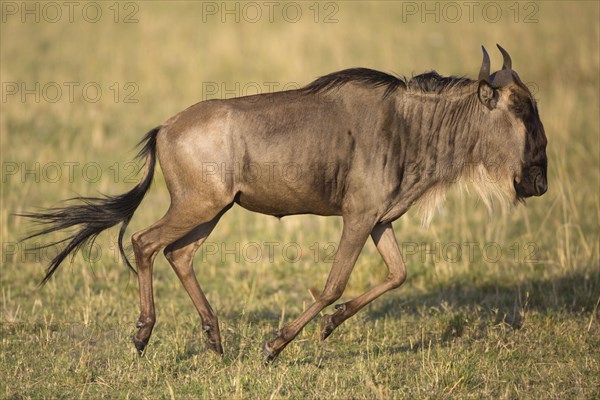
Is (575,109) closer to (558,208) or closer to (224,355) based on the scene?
(558,208)

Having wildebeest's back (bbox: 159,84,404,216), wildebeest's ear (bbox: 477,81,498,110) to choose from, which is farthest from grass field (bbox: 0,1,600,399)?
wildebeest's ear (bbox: 477,81,498,110)

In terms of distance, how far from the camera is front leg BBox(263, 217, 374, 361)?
6336mm

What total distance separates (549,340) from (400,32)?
1297cm

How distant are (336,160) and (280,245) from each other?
390 centimetres

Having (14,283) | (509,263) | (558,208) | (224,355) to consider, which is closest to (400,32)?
(558,208)

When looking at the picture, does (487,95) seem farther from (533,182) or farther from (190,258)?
(190,258)

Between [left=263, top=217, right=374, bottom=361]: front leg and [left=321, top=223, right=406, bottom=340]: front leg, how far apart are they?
0.50ft

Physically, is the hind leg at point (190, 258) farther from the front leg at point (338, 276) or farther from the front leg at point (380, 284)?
the front leg at point (380, 284)

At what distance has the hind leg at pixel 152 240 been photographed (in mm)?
6270

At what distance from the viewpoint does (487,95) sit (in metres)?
6.64
